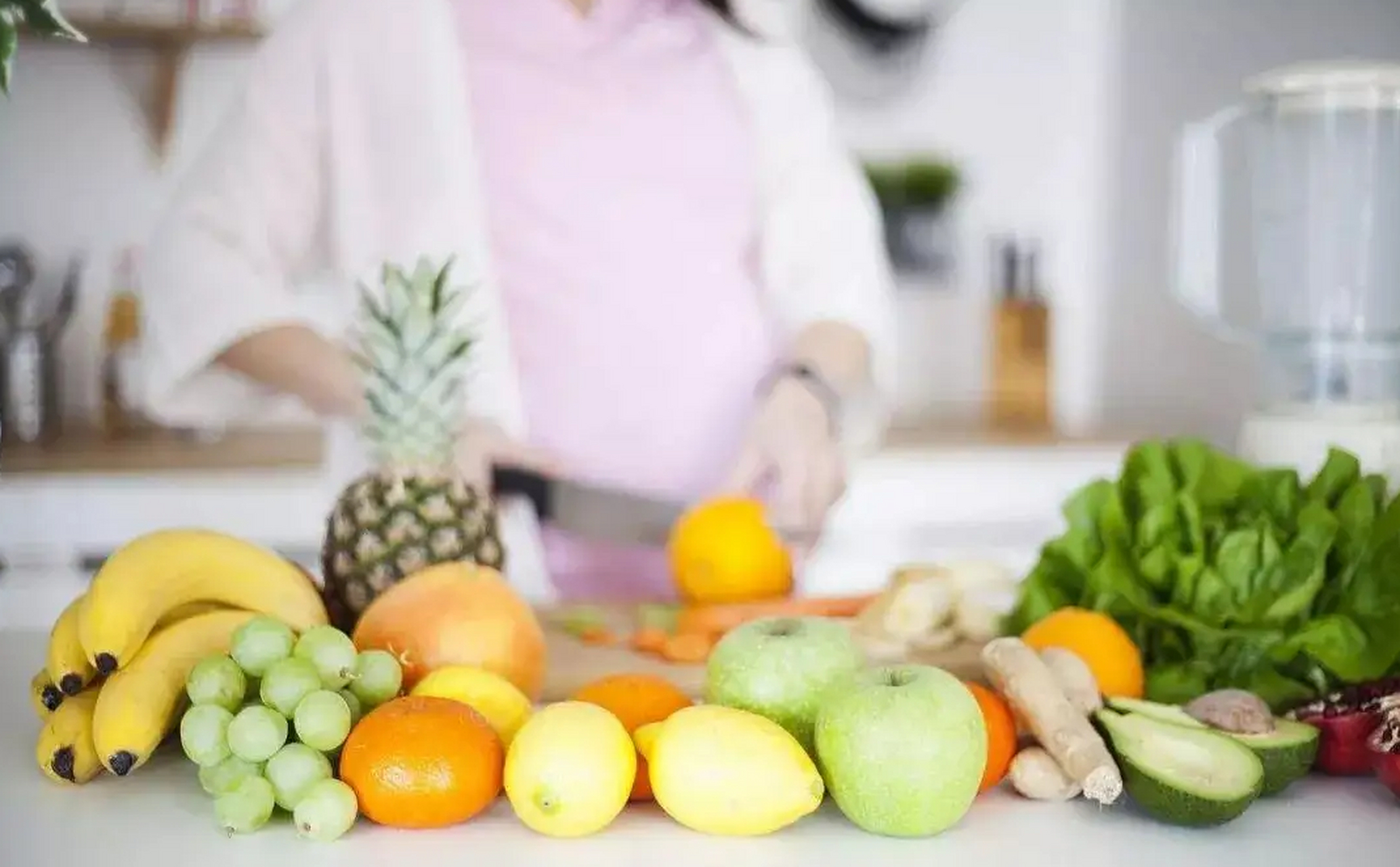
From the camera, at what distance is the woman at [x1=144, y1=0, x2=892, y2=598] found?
1.48 m

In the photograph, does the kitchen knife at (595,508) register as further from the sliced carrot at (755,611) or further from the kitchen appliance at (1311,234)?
the kitchen appliance at (1311,234)

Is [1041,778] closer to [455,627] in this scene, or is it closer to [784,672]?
[784,672]

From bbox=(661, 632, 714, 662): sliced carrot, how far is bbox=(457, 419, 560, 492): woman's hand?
46 cm

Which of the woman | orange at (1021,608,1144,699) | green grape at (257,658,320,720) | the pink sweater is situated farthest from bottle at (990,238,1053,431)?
green grape at (257,658,320,720)

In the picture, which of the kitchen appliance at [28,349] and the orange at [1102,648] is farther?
the kitchen appliance at [28,349]

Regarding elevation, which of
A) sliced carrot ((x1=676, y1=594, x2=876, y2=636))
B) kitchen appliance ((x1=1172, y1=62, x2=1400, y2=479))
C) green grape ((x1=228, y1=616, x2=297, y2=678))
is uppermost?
kitchen appliance ((x1=1172, y1=62, x2=1400, y2=479))

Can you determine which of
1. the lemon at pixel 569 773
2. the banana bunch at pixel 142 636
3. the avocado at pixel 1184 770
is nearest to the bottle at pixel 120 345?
the banana bunch at pixel 142 636

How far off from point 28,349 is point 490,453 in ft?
2.03

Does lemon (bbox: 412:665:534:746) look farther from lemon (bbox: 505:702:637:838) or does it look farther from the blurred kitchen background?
the blurred kitchen background

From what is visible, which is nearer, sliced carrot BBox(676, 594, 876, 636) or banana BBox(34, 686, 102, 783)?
banana BBox(34, 686, 102, 783)

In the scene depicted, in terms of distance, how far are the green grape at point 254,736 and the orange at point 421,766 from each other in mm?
42

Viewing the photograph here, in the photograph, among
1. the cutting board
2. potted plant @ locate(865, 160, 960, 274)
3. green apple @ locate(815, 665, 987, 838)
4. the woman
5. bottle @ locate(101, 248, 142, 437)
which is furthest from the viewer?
potted plant @ locate(865, 160, 960, 274)

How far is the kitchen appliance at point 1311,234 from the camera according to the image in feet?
4.10

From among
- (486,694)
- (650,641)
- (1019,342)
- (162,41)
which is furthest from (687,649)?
(162,41)
